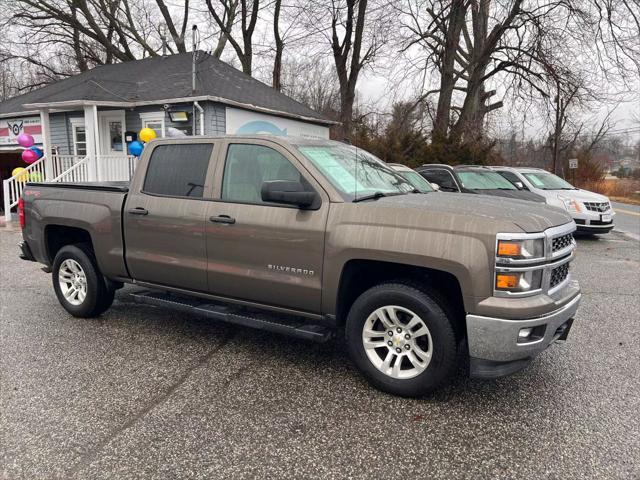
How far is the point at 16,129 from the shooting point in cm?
1902

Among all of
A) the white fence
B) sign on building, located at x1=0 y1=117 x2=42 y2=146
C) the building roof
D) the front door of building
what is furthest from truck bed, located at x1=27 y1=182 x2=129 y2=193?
sign on building, located at x1=0 y1=117 x2=42 y2=146

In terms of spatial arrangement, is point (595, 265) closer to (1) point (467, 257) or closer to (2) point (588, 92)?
(1) point (467, 257)

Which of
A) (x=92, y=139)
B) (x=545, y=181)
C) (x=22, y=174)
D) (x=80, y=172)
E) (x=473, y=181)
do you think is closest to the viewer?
(x=473, y=181)

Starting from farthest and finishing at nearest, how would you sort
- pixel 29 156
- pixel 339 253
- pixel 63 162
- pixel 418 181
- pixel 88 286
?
pixel 63 162
pixel 29 156
pixel 418 181
pixel 88 286
pixel 339 253

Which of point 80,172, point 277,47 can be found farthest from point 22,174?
point 277,47

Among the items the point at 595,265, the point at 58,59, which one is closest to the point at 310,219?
the point at 595,265

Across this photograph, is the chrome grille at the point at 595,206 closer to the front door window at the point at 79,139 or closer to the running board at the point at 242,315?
the running board at the point at 242,315

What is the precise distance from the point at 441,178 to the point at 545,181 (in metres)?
2.91

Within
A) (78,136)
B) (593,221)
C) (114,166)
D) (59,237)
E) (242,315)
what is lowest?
(593,221)

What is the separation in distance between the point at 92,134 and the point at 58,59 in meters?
18.0

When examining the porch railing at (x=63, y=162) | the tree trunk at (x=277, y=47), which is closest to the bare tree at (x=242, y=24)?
the tree trunk at (x=277, y=47)

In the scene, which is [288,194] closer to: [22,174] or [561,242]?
[561,242]

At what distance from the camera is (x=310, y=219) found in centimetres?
380

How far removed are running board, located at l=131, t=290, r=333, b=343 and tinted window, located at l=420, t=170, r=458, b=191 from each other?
831 cm
